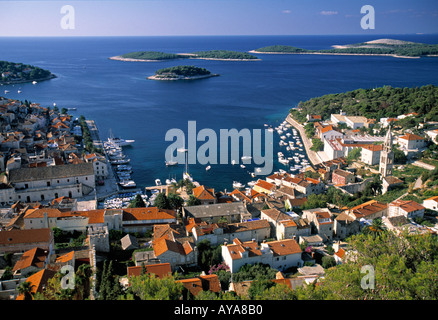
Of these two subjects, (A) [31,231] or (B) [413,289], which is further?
(A) [31,231]

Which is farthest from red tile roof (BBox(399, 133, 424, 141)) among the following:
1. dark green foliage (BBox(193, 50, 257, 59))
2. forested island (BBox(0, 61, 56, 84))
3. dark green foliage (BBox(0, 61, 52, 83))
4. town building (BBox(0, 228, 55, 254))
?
dark green foliage (BBox(193, 50, 257, 59))

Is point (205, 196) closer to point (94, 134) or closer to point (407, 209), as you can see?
point (407, 209)

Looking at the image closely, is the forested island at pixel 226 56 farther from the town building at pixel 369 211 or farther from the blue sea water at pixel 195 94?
the town building at pixel 369 211

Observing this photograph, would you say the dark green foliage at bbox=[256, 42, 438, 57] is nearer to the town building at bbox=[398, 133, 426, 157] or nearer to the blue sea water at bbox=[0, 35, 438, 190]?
the blue sea water at bbox=[0, 35, 438, 190]

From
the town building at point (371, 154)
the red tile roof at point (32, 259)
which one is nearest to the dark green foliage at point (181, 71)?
the town building at point (371, 154)

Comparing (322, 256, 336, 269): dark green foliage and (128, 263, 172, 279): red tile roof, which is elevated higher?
(128, 263, 172, 279): red tile roof

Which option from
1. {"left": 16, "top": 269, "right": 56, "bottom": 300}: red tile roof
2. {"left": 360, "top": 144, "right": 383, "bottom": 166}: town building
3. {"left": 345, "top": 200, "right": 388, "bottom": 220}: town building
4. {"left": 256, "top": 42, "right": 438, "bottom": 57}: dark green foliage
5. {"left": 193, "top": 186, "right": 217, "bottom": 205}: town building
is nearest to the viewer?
{"left": 16, "top": 269, "right": 56, "bottom": 300}: red tile roof
